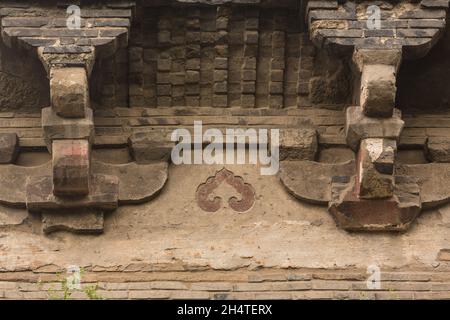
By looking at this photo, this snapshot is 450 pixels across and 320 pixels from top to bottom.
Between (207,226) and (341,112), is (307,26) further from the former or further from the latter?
(207,226)

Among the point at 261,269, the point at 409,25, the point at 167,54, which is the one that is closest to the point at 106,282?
the point at 261,269

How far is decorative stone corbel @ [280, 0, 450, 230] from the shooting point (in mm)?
9047

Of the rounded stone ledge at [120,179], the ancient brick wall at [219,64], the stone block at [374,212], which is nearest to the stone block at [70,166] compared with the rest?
the rounded stone ledge at [120,179]

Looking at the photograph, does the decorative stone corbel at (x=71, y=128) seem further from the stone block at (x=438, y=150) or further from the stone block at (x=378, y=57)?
the stone block at (x=438, y=150)

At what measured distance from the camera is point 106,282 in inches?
353

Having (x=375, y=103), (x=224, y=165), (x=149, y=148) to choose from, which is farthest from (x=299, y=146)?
(x=149, y=148)

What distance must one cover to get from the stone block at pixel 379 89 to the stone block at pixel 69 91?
64.4 inches

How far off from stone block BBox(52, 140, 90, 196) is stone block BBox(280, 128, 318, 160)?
1.21 meters

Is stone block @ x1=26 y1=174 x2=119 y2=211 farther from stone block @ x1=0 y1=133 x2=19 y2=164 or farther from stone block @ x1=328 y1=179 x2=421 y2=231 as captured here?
stone block @ x1=328 y1=179 x2=421 y2=231

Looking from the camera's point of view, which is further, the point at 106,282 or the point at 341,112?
the point at 341,112

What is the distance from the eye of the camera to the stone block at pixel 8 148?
30.9 feet

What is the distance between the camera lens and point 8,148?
9414 millimetres

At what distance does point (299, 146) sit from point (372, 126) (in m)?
0.53

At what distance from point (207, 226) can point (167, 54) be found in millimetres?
1111
